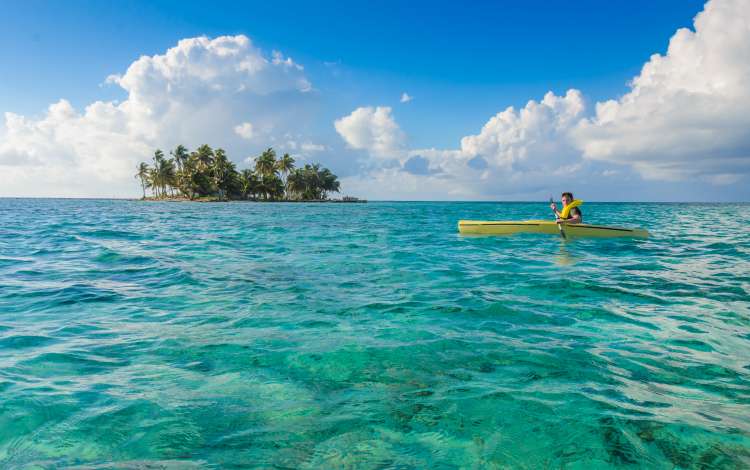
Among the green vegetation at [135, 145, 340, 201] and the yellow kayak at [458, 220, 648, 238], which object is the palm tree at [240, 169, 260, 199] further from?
the yellow kayak at [458, 220, 648, 238]

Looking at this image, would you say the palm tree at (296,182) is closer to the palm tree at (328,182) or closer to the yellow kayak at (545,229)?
the palm tree at (328,182)

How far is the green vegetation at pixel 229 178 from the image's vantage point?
9762cm

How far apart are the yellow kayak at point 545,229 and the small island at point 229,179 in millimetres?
88525

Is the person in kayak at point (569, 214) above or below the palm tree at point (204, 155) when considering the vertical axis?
below

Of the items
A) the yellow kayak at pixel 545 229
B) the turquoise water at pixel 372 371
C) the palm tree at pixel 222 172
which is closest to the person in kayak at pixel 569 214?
the yellow kayak at pixel 545 229

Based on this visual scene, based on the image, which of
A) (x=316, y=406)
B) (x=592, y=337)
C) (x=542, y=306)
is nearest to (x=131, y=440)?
(x=316, y=406)

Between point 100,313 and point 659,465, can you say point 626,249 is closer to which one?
point 659,465

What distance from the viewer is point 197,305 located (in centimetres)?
745

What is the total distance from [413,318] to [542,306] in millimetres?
2611

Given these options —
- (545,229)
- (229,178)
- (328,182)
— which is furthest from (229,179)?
(545,229)

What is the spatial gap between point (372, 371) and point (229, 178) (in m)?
104

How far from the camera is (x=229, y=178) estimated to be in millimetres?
100312

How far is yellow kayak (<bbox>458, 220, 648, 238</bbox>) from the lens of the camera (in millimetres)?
18828

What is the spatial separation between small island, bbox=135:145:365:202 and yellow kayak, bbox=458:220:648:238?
290 ft
